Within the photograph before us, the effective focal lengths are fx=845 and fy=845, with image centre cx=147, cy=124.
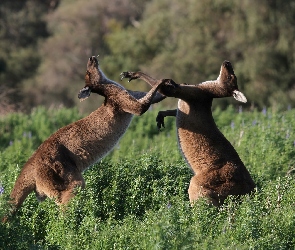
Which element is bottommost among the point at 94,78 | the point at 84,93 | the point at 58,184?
the point at 58,184

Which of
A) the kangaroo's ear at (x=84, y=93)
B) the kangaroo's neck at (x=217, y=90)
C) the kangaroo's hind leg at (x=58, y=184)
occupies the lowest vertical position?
the kangaroo's hind leg at (x=58, y=184)

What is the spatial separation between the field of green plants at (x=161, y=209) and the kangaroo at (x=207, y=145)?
18cm

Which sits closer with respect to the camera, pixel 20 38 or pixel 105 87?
pixel 105 87

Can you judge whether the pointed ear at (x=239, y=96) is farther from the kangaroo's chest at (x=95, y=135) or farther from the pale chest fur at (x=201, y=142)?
the kangaroo's chest at (x=95, y=135)

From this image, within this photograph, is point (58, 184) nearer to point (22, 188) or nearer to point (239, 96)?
point (22, 188)

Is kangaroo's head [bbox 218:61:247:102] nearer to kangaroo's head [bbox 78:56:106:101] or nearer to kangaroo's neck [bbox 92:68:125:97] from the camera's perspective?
kangaroo's neck [bbox 92:68:125:97]

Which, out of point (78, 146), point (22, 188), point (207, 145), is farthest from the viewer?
point (78, 146)

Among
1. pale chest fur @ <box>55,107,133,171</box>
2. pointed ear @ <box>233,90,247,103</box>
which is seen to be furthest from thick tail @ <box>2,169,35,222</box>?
pointed ear @ <box>233,90,247,103</box>

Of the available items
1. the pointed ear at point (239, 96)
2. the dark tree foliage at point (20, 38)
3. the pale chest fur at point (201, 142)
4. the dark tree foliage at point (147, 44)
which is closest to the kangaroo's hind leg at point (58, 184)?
the pale chest fur at point (201, 142)

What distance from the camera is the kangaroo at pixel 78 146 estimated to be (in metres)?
8.37

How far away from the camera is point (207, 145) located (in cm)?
870

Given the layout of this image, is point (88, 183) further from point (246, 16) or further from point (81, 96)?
point (246, 16)

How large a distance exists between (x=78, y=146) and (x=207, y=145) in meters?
1.35

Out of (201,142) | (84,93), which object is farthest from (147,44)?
(201,142)
